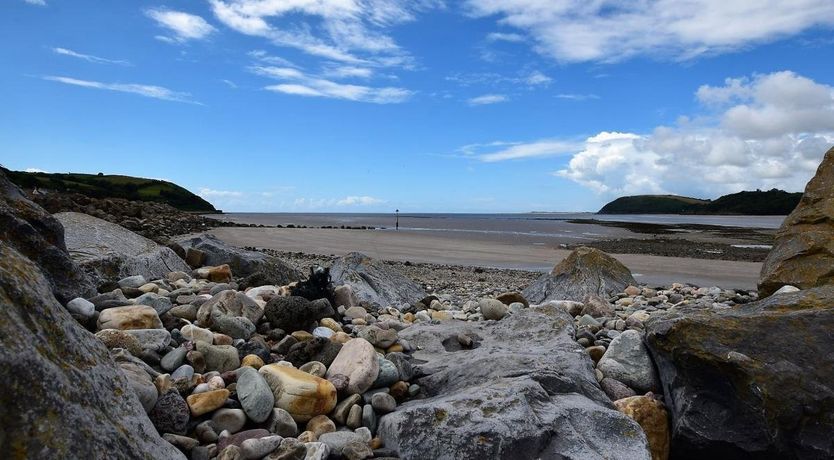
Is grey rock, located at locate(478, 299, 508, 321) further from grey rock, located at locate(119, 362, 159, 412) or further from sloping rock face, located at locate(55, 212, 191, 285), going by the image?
sloping rock face, located at locate(55, 212, 191, 285)

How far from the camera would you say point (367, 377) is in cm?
425

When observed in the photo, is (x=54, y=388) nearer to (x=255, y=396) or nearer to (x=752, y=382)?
(x=255, y=396)

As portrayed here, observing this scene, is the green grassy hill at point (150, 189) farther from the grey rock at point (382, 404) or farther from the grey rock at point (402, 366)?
the grey rock at point (382, 404)

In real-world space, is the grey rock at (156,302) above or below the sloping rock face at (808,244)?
below

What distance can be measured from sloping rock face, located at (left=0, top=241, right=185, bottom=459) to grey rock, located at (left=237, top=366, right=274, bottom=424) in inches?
26.0

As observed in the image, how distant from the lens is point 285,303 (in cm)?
534

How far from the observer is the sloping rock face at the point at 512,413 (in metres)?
3.61

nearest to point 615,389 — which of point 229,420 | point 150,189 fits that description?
point 229,420

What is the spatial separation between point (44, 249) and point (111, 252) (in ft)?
9.75

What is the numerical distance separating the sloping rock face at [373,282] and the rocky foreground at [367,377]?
3031 millimetres

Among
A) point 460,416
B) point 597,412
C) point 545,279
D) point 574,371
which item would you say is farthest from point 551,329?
point 545,279

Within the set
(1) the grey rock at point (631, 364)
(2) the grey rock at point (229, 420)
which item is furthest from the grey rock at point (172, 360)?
(1) the grey rock at point (631, 364)

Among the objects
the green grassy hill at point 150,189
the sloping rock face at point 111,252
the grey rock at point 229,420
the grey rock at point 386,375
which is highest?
the green grassy hill at point 150,189

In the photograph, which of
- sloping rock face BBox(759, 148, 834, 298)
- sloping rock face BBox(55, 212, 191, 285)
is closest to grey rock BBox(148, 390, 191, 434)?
sloping rock face BBox(55, 212, 191, 285)
